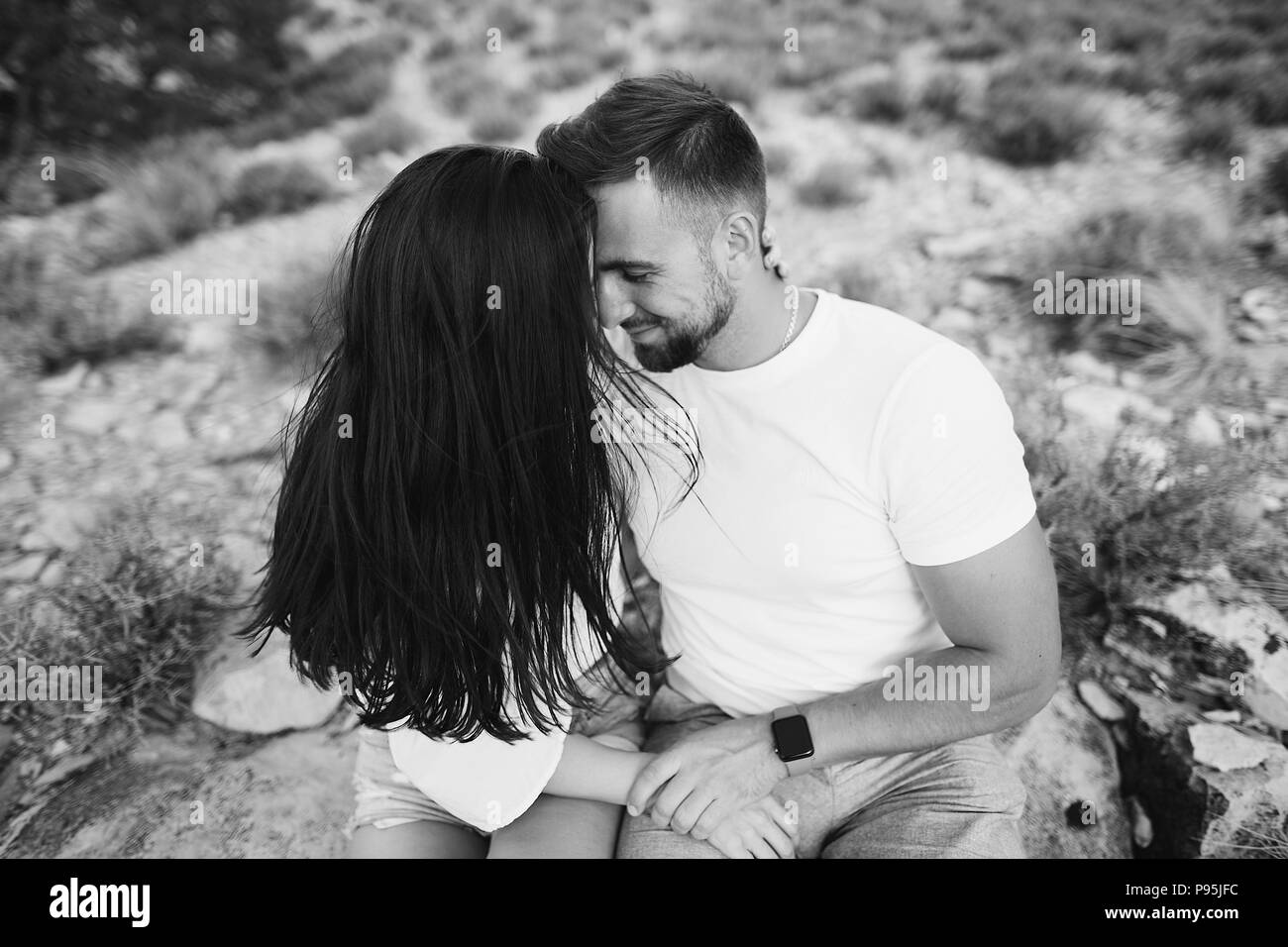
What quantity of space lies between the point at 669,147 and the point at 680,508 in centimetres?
73

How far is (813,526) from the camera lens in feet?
5.73

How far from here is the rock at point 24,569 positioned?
284 centimetres

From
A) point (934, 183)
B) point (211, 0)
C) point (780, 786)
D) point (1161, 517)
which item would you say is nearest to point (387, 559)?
point (780, 786)

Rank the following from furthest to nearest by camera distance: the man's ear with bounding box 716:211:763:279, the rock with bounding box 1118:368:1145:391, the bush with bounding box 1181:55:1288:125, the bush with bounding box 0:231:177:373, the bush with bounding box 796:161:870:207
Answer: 1. the bush with bounding box 796:161:870:207
2. the bush with bounding box 1181:55:1288:125
3. the bush with bounding box 0:231:177:373
4. the rock with bounding box 1118:368:1145:391
5. the man's ear with bounding box 716:211:763:279

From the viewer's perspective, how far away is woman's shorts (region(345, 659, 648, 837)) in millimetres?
1836

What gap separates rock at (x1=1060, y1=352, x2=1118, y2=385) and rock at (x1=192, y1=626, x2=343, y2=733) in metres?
2.74

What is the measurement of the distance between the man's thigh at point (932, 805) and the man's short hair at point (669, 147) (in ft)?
3.89

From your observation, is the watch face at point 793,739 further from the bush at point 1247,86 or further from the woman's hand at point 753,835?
the bush at point 1247,86

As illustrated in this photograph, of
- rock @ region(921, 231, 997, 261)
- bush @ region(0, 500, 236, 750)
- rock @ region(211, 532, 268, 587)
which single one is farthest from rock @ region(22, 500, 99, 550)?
rock @ region(921, 231, 997, 261)

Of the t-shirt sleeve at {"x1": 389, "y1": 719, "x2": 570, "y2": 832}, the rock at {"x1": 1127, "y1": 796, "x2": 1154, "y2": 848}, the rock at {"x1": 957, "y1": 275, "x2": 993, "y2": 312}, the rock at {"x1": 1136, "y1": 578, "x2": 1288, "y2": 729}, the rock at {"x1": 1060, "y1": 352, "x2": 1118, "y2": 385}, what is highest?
the rock at {"x1": 957, "y1": 275, "x2": 993, "y2": 312}

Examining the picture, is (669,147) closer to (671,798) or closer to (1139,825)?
(671,798)

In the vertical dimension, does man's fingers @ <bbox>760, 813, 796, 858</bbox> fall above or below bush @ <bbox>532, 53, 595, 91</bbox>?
below

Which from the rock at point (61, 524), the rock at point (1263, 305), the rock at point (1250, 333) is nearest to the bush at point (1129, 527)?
the rock at point (1250, 333)

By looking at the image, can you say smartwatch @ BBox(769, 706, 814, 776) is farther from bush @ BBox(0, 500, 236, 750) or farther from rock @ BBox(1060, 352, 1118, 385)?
rock @ BBox(1060, 352, 1118, 385)
